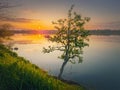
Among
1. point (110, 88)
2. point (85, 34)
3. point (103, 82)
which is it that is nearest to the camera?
point (85, 34)

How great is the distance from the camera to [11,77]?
8.13 m

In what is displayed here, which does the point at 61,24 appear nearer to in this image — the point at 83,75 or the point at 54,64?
the point at 83,75

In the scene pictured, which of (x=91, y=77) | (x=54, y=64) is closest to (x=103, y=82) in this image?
A: (x=91, y=77)

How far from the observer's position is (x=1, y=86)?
809 centimetres

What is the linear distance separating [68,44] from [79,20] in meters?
3.52

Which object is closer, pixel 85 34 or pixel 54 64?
pixel 85 34

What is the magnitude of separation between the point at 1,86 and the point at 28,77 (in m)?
0.70

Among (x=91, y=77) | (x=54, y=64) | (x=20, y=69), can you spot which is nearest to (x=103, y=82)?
(x=91, y=77)

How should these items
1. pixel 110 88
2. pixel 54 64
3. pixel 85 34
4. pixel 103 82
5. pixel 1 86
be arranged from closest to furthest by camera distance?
pixel 1 86, pixel 85 34, pixel 110 88, pixel 103 82, pixel 54 64

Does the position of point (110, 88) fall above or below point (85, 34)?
below

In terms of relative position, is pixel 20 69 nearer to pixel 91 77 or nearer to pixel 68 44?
pixel 68 44

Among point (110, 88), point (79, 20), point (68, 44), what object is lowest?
point (110, 88)

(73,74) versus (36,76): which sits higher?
(36,76)

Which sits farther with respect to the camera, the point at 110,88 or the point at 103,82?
the point at 103,82
